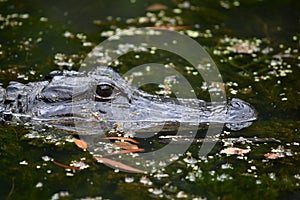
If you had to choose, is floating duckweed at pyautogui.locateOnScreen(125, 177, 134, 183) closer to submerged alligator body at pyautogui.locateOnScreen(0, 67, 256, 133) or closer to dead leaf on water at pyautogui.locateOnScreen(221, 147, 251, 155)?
submerged alligator body at pyautogui.locateOnScreen(0, 67, 256, 133)

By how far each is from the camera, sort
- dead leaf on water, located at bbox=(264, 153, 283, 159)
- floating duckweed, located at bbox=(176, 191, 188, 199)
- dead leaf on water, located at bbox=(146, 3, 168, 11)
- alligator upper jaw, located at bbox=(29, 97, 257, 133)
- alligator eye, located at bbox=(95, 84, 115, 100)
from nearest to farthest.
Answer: floating duckweed, located at bbox=(176, 191, 188, 199), dead leaf on water, located at bbox=(264, 153, 283, 159), alligator eye, located at bbox=(95, 84, 115, 100), alligator upper jaw, located at bbox=(29, 97, 257, 133), dead leaf on water, located at bbox=(146, 3, 168, 11)

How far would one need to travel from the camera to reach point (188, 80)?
271 inches

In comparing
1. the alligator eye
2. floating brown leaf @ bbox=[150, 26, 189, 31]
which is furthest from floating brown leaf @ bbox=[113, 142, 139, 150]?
floating brown leaf @ bbox=[150, 26, 189, 31]

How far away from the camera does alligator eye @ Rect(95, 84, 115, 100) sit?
5.34m

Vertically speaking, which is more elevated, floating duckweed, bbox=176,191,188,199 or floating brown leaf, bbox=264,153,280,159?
floating brown leaf, bbox=264,153,280,159

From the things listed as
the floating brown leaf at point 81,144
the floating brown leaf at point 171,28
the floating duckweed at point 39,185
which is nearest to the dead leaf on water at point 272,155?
the floating brown leaf at point 81,144

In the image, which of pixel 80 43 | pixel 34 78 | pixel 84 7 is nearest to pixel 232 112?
pixel 34 78

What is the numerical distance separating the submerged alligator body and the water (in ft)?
0.54

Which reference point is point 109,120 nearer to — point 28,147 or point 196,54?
point 28,147

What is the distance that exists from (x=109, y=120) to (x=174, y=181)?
3.59ft

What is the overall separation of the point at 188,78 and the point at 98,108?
184cm

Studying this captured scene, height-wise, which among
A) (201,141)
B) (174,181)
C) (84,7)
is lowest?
(174,181)

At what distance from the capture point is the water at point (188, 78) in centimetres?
464

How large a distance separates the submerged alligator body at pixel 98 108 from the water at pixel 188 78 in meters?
0.17
